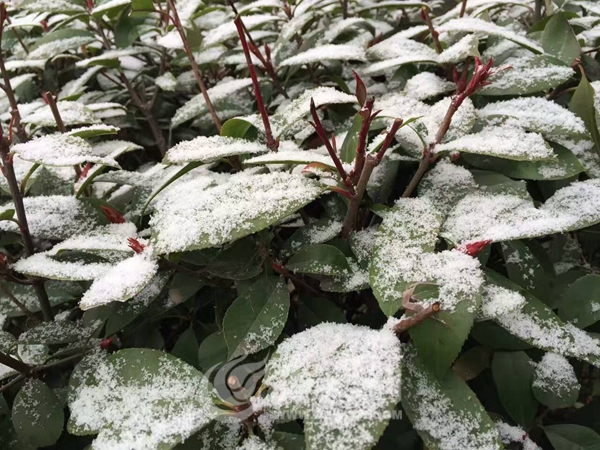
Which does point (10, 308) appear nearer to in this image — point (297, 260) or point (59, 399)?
point (59, 399)

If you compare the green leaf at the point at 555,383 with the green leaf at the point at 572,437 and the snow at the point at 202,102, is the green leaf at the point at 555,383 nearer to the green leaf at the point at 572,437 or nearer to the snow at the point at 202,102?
the green leaf at the point at 572,437

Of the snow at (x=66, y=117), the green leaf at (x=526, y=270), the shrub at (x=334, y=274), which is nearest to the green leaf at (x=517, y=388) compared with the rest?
the shrub at (x=334, y=274)

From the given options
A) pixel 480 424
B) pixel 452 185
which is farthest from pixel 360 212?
pixel 480 424

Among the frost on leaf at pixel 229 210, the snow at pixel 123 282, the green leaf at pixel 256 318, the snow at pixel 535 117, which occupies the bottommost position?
the green leaf at pixel 256 318

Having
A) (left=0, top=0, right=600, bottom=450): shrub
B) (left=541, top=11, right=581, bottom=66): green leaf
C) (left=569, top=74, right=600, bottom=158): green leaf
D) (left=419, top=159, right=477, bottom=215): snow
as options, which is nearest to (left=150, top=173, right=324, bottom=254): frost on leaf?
(left=0, top=0, right=600, bottom=450): shrub

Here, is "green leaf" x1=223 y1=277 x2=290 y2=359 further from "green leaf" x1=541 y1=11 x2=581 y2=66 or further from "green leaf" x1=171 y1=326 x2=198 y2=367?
"green leaf" x1=541 y1=11 x2=581 y2=66

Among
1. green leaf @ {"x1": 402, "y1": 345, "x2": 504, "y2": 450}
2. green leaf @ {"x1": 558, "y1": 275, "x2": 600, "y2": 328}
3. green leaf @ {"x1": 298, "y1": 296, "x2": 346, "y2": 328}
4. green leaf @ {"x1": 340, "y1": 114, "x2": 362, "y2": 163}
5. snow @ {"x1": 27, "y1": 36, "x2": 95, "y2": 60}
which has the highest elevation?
snow @ {"x1": 27, "y1": 36, "x2": 95, "y2": 60}
